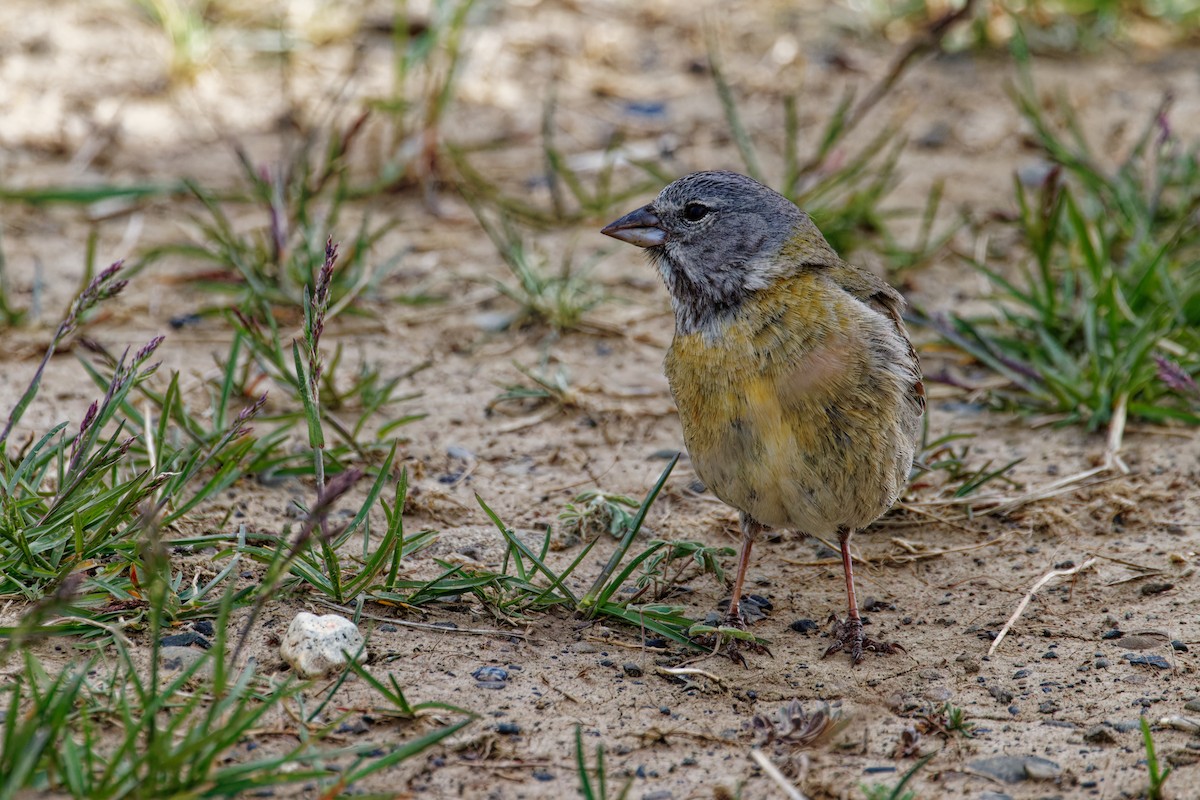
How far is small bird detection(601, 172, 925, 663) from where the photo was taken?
349 centimetres

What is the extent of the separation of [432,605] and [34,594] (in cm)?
99

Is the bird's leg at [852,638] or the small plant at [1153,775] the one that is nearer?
the small plant at [1153,775]

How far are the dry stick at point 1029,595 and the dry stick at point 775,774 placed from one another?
2.98 ft

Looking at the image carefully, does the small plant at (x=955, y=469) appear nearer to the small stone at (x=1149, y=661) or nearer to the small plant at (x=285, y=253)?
the small stone at (x=1149, y=661)

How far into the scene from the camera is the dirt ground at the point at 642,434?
3059 mm

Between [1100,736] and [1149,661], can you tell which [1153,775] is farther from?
[1149,661]

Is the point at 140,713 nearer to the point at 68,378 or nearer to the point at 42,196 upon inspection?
the point at 68,378

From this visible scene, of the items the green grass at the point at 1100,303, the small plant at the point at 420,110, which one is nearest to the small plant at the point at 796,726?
the green grass at the point at 1100,303

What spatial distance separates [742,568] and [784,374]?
633mm

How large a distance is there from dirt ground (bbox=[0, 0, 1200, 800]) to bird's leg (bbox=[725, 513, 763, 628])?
11 centimetres

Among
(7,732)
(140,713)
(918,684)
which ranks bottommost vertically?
(918,684)

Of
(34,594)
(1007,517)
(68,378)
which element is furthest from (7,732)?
(1007,517)

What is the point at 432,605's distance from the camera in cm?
355

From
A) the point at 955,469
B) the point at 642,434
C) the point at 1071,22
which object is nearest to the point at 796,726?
the point at 955,469
